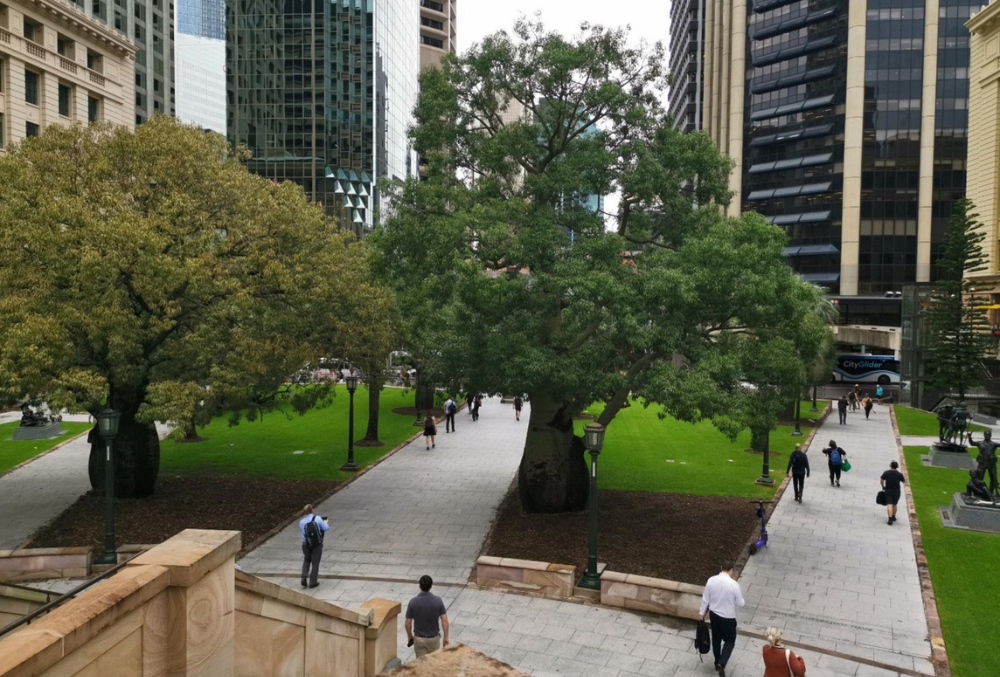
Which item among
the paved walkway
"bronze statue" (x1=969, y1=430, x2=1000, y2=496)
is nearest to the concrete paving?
the paved walkway

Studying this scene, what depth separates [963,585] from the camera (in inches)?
569

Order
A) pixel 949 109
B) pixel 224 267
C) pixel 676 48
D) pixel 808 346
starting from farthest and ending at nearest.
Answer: pixel 676 48
pixel 949 109
pixel 224 267
pixel 808 346

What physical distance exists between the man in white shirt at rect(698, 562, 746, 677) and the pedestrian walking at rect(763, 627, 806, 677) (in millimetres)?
1114

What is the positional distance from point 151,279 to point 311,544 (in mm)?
6652

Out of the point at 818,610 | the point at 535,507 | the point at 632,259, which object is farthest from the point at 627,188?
the point at 818,610

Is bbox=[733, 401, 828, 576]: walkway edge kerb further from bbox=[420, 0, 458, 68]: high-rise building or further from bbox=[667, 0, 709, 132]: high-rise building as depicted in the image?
bbox=[420, 0, 458, 68]: high-rise building

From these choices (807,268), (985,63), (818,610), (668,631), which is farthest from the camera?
(807,268)

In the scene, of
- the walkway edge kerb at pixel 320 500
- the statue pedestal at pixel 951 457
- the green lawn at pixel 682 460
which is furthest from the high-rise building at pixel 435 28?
the statue pedestal at pixel 951 457

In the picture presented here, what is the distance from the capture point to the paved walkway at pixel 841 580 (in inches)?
476

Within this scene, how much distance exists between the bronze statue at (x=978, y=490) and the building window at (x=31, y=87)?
50087 millimetres

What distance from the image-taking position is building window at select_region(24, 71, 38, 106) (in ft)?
146

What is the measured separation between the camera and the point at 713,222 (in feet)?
57.4

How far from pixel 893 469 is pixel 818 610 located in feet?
23.1

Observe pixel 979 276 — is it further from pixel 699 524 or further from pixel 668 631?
pixel 668 631
